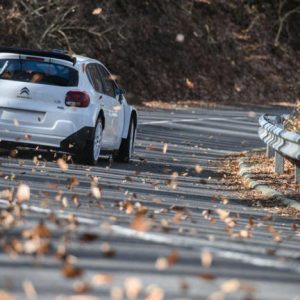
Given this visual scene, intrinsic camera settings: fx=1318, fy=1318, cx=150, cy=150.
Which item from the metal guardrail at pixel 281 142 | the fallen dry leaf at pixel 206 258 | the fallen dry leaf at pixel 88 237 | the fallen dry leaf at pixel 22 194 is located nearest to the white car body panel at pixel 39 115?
the metal guardrail at pixel 281 142

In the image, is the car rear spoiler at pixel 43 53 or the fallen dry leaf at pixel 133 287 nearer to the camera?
the fallen dry leaf at pixel 133 287

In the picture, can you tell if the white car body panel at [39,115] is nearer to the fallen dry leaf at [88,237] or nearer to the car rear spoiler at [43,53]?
the car rear spoiler at [43,53]

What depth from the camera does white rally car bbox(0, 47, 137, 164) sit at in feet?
56.0

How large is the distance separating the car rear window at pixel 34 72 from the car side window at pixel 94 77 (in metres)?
0.43

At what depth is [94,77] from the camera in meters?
18.0

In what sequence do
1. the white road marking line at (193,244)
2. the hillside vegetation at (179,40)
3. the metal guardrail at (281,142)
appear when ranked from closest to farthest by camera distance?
the white road marking line at (193,244) → the metal guardrail at (281,142) → the hillside vegetation at (179,40)

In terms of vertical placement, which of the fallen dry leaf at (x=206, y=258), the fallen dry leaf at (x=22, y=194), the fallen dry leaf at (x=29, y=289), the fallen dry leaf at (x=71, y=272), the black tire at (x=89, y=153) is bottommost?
the fallen dry leaf at (x=29, y=289)

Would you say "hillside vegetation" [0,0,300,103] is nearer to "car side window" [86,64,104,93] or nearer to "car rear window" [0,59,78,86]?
"car side window" [86,64,104,93]

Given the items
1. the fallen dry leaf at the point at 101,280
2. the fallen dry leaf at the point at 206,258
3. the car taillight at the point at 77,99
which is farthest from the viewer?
the car taillight at the point at 77,99

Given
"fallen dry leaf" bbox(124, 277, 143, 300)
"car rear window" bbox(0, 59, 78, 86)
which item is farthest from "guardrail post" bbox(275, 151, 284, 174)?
"fallen dry leaf" bbox(124, 277, 143, 300)

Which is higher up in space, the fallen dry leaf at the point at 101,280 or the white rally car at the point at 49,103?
the white rally car at the point at 49,103

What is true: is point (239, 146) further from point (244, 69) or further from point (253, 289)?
point (244, 69)

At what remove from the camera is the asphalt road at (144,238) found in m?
7.61

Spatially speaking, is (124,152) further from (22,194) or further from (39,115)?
(22,194)
